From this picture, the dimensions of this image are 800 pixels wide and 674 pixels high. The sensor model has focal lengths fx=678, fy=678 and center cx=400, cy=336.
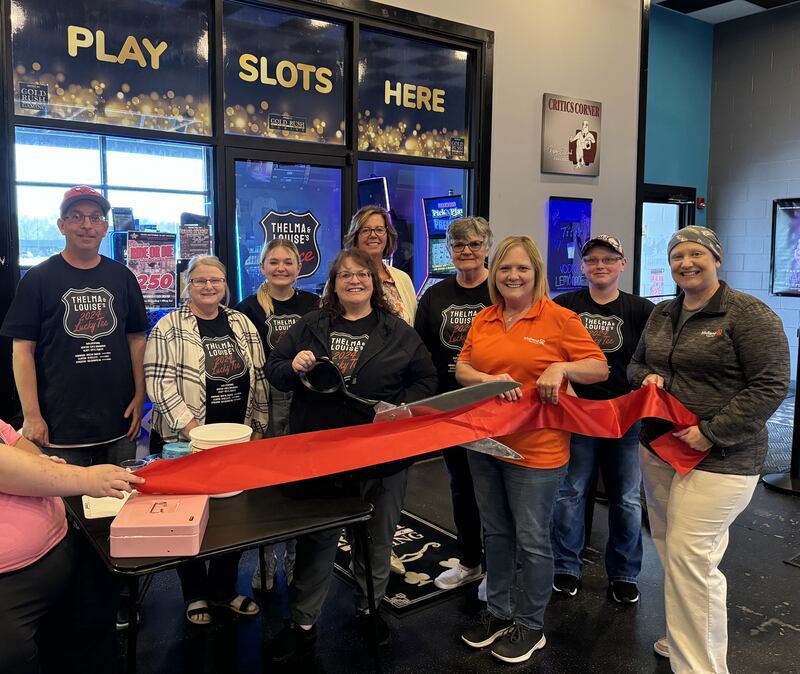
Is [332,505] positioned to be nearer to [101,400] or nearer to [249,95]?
[101,400]

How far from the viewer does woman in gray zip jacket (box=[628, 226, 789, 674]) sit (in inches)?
83.4

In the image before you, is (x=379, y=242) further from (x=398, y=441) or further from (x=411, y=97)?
(x=411, y=97)

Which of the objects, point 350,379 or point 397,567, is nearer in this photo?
point 350,379

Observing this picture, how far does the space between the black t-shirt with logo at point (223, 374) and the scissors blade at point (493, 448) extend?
992 millimetres

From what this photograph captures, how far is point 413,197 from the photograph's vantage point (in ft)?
17.9

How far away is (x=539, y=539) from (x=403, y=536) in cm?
141

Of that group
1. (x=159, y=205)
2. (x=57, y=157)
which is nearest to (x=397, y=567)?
(x=159, y=205)

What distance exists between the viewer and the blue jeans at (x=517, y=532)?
2430 millimetres

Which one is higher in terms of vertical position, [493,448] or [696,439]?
[696,439]

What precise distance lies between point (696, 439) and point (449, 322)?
1174 millimetres

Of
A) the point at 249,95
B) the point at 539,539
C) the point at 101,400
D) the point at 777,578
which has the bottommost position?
the point at 777,578

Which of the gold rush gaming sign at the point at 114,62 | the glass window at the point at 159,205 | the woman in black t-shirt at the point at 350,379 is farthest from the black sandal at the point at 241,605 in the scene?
the gold rush gaming sign at the point at 114,62

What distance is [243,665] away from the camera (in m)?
→ 2.50

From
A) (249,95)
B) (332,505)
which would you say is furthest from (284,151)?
(332,505)
